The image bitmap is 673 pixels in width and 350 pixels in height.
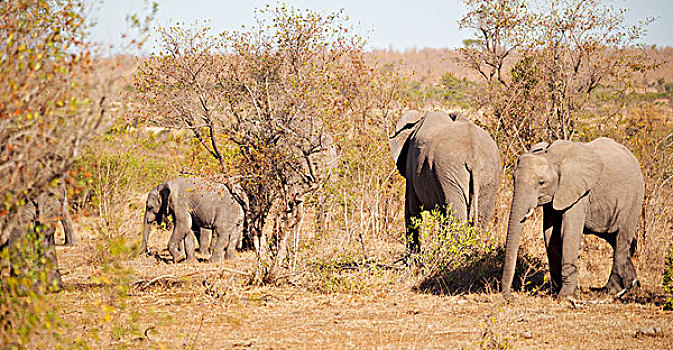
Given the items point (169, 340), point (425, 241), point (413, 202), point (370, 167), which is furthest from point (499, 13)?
point (169, 340)

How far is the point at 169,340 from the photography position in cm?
869

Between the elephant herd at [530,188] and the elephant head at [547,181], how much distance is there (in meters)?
0.02

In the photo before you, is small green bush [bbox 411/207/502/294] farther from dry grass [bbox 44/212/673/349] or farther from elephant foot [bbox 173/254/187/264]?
elephant foot [bbox 173/254/187/264]

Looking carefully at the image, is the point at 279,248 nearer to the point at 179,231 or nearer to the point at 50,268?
the point at 179,231

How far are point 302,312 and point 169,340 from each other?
8.37 feet

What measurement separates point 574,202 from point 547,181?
60cm

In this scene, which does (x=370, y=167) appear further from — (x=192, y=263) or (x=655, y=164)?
(x=655, y=164)

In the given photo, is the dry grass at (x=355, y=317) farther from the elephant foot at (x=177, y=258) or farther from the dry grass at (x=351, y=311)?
the elephant foot at (x=177, y=258)

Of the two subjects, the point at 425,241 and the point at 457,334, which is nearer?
the point at 457,334

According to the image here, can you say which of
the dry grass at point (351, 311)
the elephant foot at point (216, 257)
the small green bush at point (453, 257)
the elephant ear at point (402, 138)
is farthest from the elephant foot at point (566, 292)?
the elephant foot at point (216, 257)

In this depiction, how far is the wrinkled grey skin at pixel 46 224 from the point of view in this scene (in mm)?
5434

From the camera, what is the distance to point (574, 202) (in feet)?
36.3

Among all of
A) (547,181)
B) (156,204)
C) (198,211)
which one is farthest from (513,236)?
(156,204)

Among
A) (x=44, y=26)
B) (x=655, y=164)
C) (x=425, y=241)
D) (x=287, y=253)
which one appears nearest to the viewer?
(x=44, y=26)
